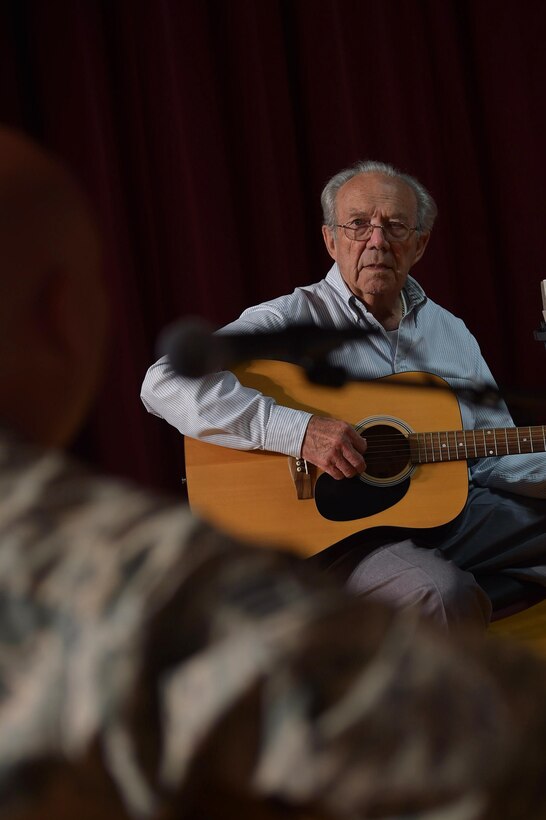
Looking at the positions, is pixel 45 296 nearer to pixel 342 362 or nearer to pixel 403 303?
pixel 342 362

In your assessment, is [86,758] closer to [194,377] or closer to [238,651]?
[238,651]

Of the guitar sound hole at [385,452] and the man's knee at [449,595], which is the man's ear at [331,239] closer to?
the guitar sound hole at [385,452]

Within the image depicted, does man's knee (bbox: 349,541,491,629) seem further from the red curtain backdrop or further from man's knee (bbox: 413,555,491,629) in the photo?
the red curtain backdrop

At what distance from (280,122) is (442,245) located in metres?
0.68

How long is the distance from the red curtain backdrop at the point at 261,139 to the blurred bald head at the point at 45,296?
2.02m

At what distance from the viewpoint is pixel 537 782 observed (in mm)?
303

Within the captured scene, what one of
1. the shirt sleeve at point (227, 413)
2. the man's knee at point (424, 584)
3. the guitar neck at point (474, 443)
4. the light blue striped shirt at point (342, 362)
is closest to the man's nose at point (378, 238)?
the light blue striped shirt at point (342, 362)

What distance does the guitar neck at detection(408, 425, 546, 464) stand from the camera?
77.1 inches

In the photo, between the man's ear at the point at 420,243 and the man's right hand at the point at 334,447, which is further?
the man's ear at the point at 420,243

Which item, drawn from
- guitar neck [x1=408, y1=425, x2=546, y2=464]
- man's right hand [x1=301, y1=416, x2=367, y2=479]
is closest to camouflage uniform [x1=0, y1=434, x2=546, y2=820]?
man's right hand [x1=301, y1=416, x2=367, y2=479]

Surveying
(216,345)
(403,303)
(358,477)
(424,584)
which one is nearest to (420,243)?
(403,303)

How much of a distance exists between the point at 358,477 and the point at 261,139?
4.18ft

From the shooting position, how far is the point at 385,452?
1.97m

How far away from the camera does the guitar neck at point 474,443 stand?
196 centimetres
